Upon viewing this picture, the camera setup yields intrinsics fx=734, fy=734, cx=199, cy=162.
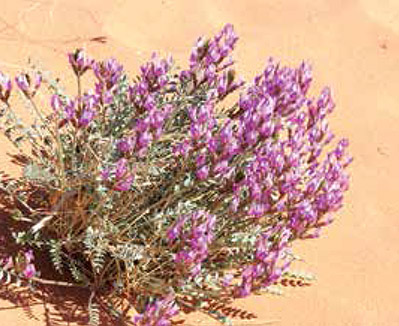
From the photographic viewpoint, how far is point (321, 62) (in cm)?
547

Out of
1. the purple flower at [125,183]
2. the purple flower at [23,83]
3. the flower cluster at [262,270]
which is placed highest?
the purple flower at [23,83]

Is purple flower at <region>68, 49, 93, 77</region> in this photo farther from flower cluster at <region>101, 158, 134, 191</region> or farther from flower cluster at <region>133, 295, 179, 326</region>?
flower cluster at <region>133, 295, 179, 326</region>

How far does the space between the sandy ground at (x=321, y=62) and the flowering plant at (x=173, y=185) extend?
316mm

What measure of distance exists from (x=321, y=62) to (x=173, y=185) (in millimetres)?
3022

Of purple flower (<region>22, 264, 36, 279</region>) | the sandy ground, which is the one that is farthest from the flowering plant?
the sandy ground

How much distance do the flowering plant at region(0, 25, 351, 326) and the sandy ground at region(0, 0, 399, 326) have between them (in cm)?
32

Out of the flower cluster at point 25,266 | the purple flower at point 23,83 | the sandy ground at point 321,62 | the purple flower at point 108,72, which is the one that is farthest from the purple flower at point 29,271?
the purple flower at point 108,72

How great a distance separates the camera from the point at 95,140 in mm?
2916

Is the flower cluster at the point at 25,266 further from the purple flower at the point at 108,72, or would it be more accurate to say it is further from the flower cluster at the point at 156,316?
the purple flower at the point at 108,72

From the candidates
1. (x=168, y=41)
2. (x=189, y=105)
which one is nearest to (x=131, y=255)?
(x=189, y=105)

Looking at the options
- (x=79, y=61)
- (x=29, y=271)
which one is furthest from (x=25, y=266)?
(x=79, y=61)

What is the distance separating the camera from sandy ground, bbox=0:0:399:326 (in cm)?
333

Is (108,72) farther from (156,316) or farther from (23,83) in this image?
(156,316)

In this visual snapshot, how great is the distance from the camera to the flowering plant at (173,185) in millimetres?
2449
